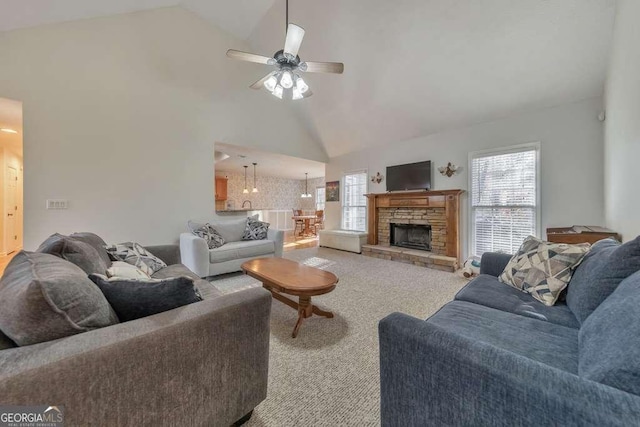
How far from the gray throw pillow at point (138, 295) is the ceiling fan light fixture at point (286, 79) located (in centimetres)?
236

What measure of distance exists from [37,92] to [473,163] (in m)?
6.22

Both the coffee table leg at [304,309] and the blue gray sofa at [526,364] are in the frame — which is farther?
the coffee table leg at [304,309]

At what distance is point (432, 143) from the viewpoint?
4.63m

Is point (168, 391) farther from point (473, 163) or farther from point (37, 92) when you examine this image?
point (473, 163)

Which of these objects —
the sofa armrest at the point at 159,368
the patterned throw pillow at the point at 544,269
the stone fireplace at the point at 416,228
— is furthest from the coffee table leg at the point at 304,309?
the stone fireplace at the point at 416,228

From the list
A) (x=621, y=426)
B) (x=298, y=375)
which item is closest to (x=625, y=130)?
(x=621, y=426)

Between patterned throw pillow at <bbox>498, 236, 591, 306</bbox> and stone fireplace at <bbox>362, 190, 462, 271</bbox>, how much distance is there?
230 centimetres

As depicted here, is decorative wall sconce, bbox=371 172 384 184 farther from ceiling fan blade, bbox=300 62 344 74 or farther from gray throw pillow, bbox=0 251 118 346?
gray throw pillow, bbox=0 251 118 346

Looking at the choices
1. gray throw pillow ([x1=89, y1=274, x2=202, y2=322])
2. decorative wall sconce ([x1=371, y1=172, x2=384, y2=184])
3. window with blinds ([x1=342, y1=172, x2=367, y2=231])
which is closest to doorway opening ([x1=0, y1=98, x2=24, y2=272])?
gray throw pillow ([x1=89, y1=274, x2=202, y2=322])

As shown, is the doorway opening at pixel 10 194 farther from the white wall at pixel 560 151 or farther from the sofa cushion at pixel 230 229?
the white wall at pixel 560 151

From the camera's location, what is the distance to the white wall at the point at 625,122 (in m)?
1.73

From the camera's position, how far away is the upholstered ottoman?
5.43 meters

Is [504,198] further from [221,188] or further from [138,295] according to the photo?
[221,188]

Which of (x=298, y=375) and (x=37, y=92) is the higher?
(x=37, y=92)
